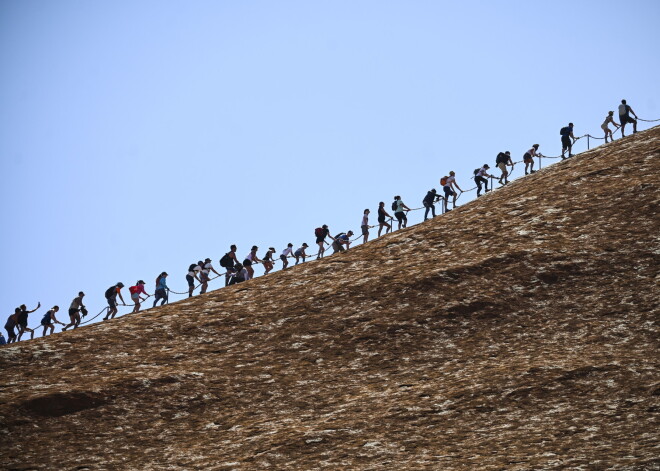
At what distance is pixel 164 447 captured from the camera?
2427 centimetres

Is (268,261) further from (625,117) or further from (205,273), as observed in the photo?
(625,117)

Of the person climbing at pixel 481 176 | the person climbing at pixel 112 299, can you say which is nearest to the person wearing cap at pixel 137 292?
the person climbing at pixel 112 299

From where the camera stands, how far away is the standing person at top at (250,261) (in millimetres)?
40438

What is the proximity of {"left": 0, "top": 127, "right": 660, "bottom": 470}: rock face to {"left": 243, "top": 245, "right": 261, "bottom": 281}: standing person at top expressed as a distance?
3.73 metres

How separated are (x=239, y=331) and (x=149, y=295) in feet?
28.6

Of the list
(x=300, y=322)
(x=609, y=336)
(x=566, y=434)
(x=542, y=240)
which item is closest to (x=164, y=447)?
(x=300, y=322)

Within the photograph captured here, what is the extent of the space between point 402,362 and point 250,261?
15.3 metres

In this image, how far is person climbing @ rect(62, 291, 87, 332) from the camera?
37.4m

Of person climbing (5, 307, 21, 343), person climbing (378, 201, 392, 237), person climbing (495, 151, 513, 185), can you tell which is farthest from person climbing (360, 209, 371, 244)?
person climbing (5, 307, 21, 343)

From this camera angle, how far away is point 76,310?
3788cm

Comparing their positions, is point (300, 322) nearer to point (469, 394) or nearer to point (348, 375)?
point (348, 375)

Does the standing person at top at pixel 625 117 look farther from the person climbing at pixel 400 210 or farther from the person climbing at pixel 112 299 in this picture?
the person climbing at pixel 112 299

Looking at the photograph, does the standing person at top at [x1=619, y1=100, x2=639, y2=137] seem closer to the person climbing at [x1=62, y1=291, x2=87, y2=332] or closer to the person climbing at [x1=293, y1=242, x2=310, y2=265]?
the person climbing at [x1=293, y1=242, x2=310, y2=265]

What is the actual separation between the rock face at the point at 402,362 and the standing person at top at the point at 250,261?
3728 millimetres
